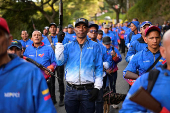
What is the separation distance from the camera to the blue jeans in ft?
13.1

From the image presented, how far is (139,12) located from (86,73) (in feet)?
112

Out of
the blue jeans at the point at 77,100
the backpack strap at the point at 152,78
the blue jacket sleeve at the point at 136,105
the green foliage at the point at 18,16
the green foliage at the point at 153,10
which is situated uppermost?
the green foliage at the point at 153,10

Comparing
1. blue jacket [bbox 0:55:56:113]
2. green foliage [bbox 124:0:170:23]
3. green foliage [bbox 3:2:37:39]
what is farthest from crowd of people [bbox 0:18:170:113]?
green foliage [bbox 124:0:170:23]

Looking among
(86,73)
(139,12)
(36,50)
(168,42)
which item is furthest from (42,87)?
(139,12)

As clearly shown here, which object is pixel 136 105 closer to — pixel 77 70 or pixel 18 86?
pixel 18 86

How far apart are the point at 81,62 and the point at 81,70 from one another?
0.46ft

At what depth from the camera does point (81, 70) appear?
3922mm

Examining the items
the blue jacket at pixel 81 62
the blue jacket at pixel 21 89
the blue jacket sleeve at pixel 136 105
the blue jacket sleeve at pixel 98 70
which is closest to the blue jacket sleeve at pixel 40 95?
the blue jacket at pixel 21 89

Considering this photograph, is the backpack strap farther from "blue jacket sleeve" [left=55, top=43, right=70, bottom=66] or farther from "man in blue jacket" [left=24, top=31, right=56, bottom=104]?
"man in blue jacket" [left=24, top=31, right=56, bottom=104]

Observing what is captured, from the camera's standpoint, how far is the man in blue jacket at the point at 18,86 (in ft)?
6.42

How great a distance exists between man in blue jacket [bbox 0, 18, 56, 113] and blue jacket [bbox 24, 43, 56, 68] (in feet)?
12.2

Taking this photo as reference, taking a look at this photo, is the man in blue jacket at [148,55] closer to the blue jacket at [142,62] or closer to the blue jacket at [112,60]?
the blue jacket at [142,62]

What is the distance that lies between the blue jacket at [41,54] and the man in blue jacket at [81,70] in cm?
178

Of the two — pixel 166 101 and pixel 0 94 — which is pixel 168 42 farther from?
pixel 0 94
